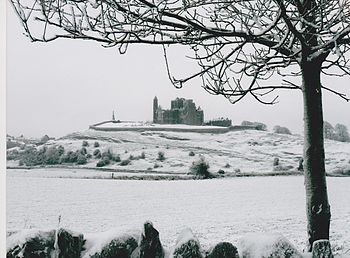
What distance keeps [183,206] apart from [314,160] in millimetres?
710

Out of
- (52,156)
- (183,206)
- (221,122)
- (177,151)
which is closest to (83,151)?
(52,156)

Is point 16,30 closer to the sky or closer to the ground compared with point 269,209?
closer to the sky

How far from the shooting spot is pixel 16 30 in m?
2.94

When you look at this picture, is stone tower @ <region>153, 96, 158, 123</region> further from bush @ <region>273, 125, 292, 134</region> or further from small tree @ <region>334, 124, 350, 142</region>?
small tree @ <region>334, 124, 350, 142</region>

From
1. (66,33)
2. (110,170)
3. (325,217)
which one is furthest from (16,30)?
(325,217)

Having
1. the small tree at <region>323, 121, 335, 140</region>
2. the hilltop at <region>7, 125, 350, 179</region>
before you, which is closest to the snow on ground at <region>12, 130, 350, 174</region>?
the hilltop at <region>7, 125, 350, 179</region>

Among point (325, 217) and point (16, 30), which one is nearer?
point (325, 217)

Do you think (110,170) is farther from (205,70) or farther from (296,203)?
(296,203)

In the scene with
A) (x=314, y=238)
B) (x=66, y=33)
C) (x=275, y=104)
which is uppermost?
(x=66, y=33)

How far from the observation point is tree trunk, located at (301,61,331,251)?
9.02ft

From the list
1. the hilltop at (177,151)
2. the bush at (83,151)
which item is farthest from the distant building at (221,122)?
the bush at (83,151)

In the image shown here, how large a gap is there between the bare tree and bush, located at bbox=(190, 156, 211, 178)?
355 millimetres

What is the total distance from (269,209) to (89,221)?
0.93 m

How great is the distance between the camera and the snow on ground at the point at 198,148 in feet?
9.28
